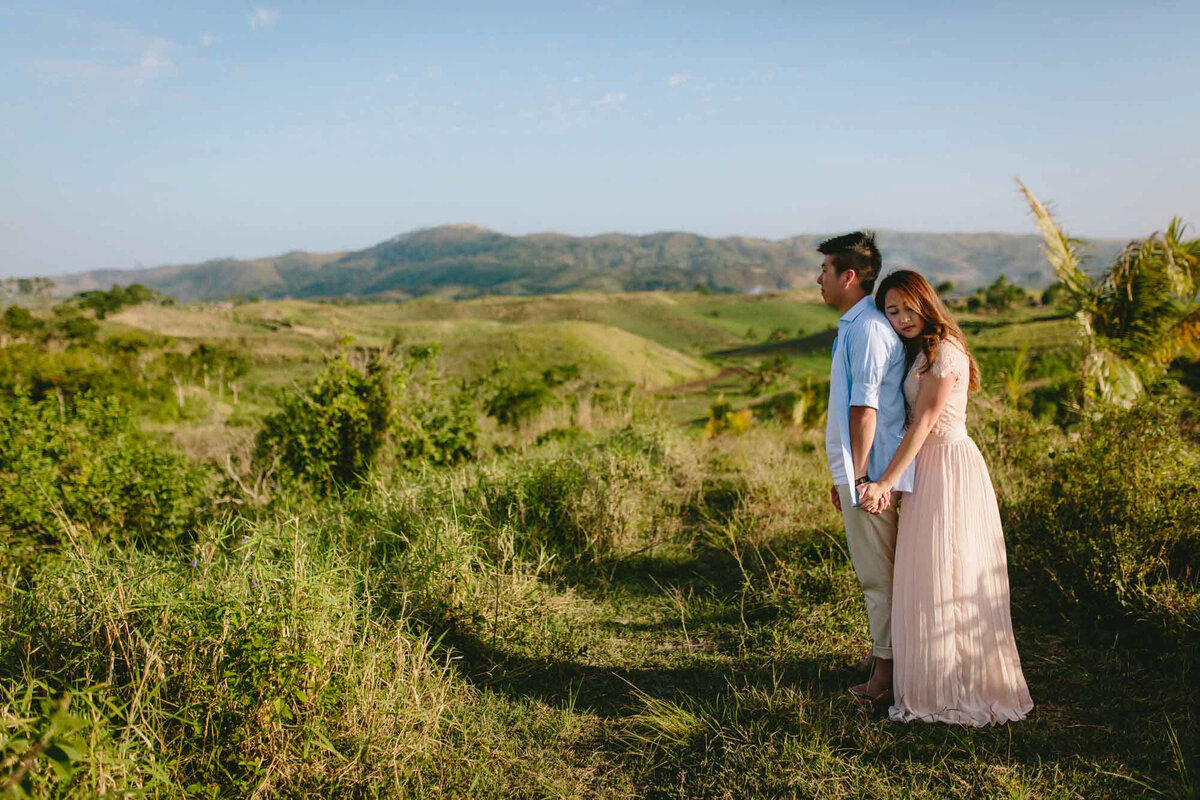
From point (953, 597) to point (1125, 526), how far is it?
1.56 metres

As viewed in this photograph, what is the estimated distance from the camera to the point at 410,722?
9.62 feet

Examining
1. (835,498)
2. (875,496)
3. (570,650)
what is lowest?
(570,650)

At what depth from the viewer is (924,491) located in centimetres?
312

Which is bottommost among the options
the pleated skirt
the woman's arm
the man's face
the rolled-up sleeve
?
the pleated skirt

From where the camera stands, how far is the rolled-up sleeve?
9.91 feet

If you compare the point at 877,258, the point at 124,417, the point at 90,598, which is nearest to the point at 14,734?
the point at 90,598

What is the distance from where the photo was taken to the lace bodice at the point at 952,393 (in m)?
3.03

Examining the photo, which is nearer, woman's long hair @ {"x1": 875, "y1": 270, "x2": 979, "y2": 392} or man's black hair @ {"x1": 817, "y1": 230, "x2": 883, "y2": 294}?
woman's long hair @ {"x1": 875, "y1": 270, "x2": 979, "y2": 392}

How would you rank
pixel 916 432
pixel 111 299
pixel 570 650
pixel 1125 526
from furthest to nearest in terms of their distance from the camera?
1. pixel 111 299
2. pixel 570 650
3. pixel 1125 526
4. pixel 916 432

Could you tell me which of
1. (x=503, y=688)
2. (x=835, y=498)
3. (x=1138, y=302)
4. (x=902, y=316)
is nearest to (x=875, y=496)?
(x=835, y=498)

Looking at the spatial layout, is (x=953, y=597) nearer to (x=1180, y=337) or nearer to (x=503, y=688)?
(x=503, y=688)

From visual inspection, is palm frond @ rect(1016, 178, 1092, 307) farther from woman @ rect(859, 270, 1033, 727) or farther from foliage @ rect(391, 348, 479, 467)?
foliage @ rect(391, 348, 479, 467)

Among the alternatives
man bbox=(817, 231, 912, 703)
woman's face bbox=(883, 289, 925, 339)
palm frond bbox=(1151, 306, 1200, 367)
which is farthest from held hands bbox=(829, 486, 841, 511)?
palm frond bbox=(1151, 306, 1200, 367)

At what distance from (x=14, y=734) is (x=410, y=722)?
4.36ft
